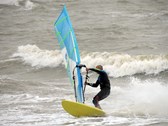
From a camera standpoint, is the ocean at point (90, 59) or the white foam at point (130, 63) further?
the white foam at point (130, 63)

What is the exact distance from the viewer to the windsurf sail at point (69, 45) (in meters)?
10.6

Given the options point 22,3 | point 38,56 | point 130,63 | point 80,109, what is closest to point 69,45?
point 80,109

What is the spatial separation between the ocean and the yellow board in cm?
13

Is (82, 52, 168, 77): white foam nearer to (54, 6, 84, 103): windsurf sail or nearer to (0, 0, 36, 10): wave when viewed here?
(54, 6, 84, 103): windsurf sail

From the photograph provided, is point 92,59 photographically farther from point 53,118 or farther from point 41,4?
point 41,4

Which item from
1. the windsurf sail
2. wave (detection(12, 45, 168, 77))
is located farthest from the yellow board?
wave (detection(12, 45, 168, 77))

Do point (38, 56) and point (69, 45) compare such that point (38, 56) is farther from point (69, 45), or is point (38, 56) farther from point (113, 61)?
point (69, 45)

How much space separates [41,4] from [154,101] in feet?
69.8

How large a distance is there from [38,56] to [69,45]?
10.1 m

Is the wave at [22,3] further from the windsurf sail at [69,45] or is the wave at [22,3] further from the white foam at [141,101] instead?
the windsurf sail at [69,45]

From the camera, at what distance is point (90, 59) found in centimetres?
1928

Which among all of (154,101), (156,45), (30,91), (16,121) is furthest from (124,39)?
(16,121)

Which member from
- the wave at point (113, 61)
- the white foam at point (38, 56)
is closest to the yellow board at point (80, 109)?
the wave at point (113, 61)

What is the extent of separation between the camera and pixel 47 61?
20.1 metres
